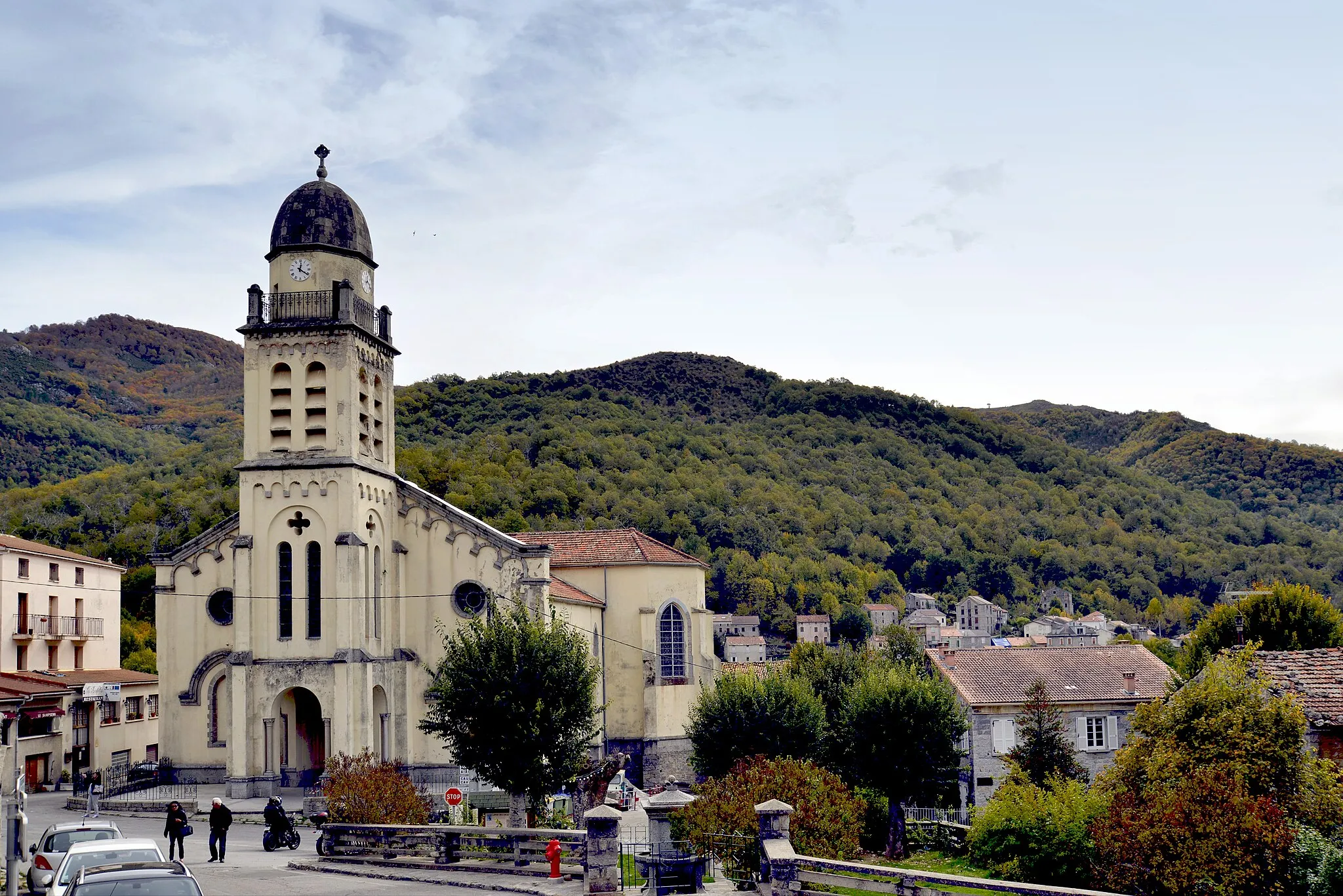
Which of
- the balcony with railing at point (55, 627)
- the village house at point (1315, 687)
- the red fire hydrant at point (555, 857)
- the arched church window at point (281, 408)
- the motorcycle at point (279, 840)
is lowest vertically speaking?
the motorcycle at point (279, 840)

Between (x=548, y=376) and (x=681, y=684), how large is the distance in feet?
448

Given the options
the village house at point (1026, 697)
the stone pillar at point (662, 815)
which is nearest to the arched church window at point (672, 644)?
the village house at point (1026, 697)

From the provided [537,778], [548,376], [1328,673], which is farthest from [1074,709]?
[548,376]

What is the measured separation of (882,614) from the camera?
167375 mm

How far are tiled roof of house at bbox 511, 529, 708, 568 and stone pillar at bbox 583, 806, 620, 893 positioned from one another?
3104 cm

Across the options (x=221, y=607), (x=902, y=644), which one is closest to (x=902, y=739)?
(x=221, y=607)

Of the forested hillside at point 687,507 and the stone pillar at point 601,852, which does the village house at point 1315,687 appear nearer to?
the stone pillar at point 601,852

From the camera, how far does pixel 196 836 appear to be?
118 feet

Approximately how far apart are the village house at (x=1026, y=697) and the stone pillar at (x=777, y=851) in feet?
107

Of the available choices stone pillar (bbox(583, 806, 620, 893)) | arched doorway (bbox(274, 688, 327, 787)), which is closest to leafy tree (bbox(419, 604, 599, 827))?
arched doorway (bbox(274, 688, 327, 787))

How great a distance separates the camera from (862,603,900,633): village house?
6348 inches

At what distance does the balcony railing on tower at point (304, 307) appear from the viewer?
45906 millimetres

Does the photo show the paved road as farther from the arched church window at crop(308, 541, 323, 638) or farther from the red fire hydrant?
the arched church window at crop(308, 541, 323, 638)

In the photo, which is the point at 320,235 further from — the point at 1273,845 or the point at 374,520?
the point at 1273,845
